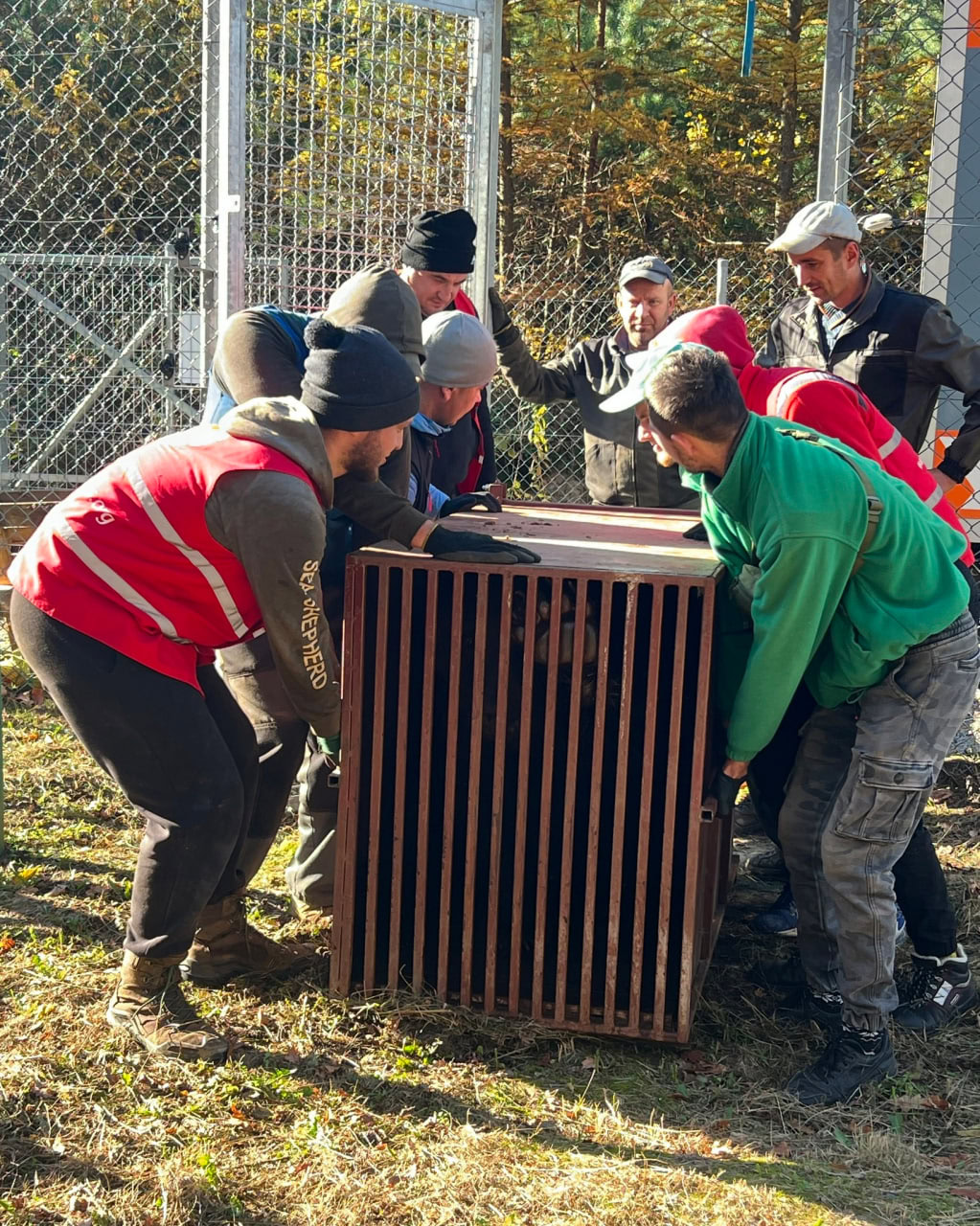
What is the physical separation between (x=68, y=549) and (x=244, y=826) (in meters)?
0.90

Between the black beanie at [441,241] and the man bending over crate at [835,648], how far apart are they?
1536 mm

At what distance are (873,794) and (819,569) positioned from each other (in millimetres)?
628

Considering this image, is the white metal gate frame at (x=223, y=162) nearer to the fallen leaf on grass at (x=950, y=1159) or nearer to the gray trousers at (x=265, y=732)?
the gray trousers at (x=265, y=732)

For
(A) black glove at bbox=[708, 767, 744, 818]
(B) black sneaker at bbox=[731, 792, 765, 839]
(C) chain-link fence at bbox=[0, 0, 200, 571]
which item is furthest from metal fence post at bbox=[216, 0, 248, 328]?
(C) chain-link fence at bbox=[0, 0, 200, 571]

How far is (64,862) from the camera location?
465cm

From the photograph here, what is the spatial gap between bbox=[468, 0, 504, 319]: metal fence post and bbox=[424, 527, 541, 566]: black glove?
2503mm

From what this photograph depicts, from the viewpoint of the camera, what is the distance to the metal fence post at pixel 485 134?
5711mm

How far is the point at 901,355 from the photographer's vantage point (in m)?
4.65

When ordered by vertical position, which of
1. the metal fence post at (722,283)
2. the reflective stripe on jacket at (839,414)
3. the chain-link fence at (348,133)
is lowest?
the reflective stripe on jacket at (839,414)

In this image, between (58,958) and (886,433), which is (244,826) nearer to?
(58,958)

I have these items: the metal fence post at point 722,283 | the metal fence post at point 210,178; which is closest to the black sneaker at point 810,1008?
the metal fence post at point 210,178

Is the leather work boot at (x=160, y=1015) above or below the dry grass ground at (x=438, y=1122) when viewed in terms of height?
above

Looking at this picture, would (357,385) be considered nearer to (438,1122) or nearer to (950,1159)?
(438,1122)

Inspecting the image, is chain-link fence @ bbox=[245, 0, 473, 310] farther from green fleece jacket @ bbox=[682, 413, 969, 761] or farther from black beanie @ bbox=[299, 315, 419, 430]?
green fleece jacket @ bbox=[682, 413, 969, 761]
